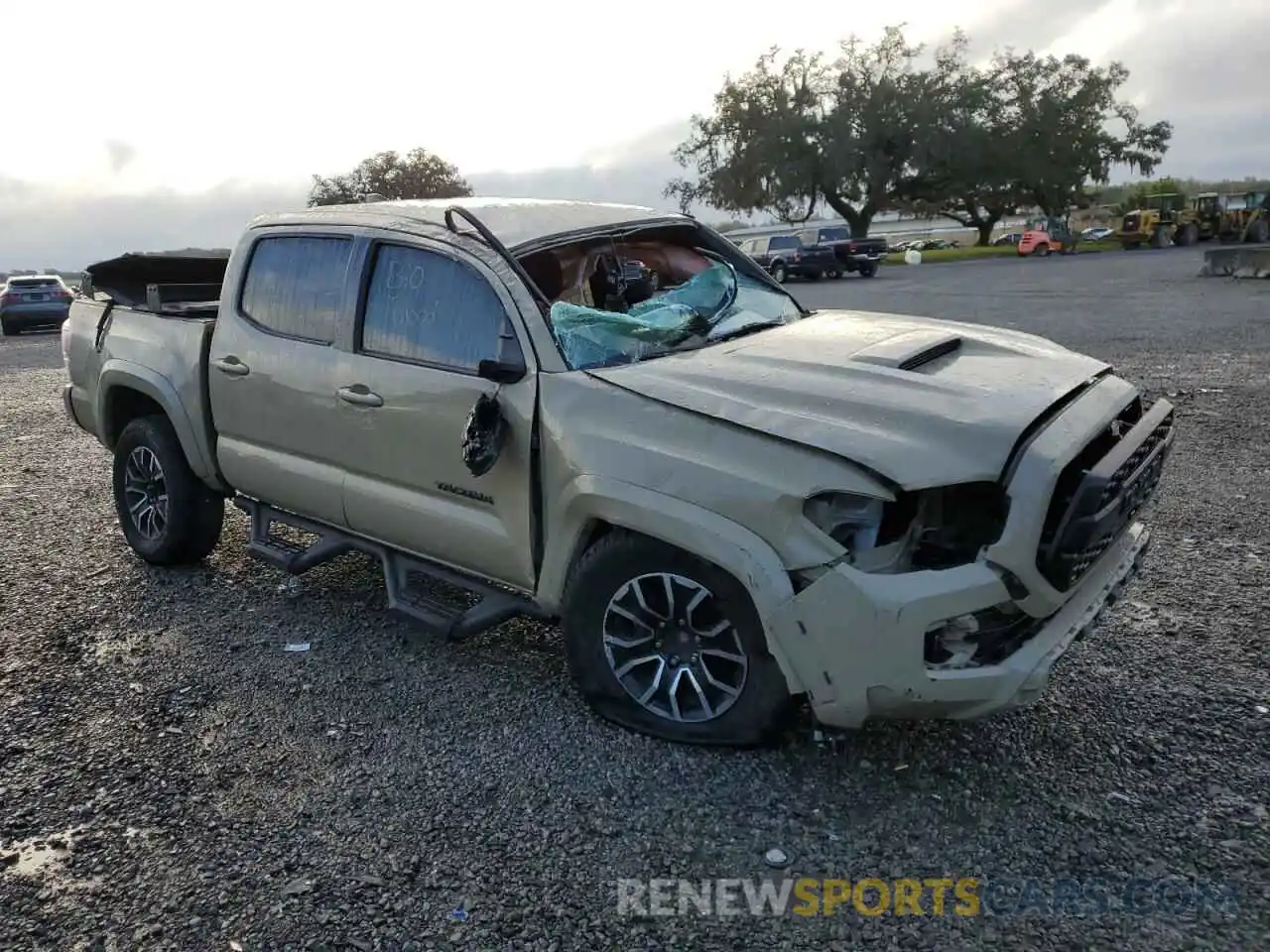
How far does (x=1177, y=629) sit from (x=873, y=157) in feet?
175

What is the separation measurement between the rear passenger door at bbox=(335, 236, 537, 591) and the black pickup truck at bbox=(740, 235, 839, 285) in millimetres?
30122

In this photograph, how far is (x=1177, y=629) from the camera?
4.36 metres

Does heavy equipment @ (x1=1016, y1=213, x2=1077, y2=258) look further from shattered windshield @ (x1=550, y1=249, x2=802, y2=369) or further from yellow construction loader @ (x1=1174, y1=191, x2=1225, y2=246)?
shattered windshield @ (x1=550, y1=249, x2=802, y2=369)

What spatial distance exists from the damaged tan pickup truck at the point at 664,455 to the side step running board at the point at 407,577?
0.01 metres

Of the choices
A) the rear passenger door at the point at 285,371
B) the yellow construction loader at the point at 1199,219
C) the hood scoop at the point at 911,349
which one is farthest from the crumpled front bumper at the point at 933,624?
the yellow construction loader at the point at 1199,219

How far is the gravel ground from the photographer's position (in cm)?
278

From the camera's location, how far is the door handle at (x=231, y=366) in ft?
15.9

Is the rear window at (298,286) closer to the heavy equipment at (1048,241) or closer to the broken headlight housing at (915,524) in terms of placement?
the broken headlight housing at (915,524)

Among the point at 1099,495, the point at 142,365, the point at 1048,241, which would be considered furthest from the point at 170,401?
the point at 1048,241

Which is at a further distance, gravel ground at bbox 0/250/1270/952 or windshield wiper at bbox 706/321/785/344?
windshield wiper at bbox 706/321/785/344

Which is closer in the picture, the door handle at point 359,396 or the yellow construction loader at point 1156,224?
the door handle at point 359,396

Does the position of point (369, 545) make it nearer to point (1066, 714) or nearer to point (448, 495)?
point (448, 495)

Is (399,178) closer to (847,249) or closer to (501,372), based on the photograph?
(847,249)

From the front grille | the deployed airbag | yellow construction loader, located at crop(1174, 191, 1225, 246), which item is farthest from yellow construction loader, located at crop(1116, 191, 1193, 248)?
the deployed airbag
